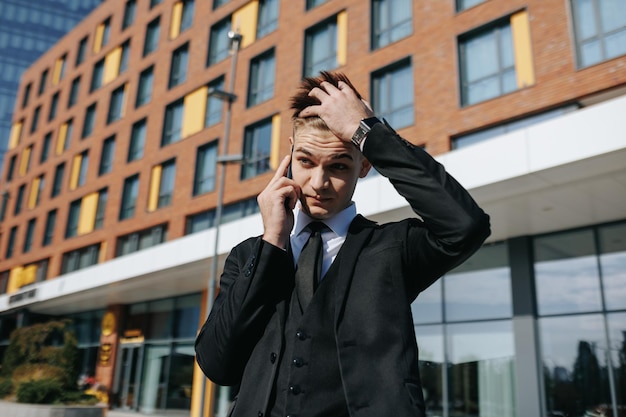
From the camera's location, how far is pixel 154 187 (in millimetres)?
23078

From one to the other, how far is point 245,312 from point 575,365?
11313 mm

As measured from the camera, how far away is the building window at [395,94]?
1545 cm

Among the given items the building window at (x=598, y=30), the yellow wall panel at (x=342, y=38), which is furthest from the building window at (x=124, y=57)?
the building window at (x=598, y=30)

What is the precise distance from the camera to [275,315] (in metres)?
1.62

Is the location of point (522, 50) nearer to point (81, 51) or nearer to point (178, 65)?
point (178, 65)

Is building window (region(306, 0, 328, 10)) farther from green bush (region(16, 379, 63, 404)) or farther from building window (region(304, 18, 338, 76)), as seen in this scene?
green bush (region(16, 379, 63, 404))

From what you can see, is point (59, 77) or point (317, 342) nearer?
point (317, 342)

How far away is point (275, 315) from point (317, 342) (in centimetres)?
19

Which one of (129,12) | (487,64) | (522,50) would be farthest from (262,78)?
(129,12)

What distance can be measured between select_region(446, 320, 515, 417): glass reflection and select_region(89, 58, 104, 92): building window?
81.6 feet

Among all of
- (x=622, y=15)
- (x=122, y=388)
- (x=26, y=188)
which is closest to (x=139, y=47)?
(x=26, y=188)

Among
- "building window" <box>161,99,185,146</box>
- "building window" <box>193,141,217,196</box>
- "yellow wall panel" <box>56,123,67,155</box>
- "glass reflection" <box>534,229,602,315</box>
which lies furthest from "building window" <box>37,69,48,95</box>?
"glass reflection" <box>534,229,602,315</box>

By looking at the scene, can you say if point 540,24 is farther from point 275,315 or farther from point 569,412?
point 275,315

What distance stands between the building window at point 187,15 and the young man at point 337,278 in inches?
979
